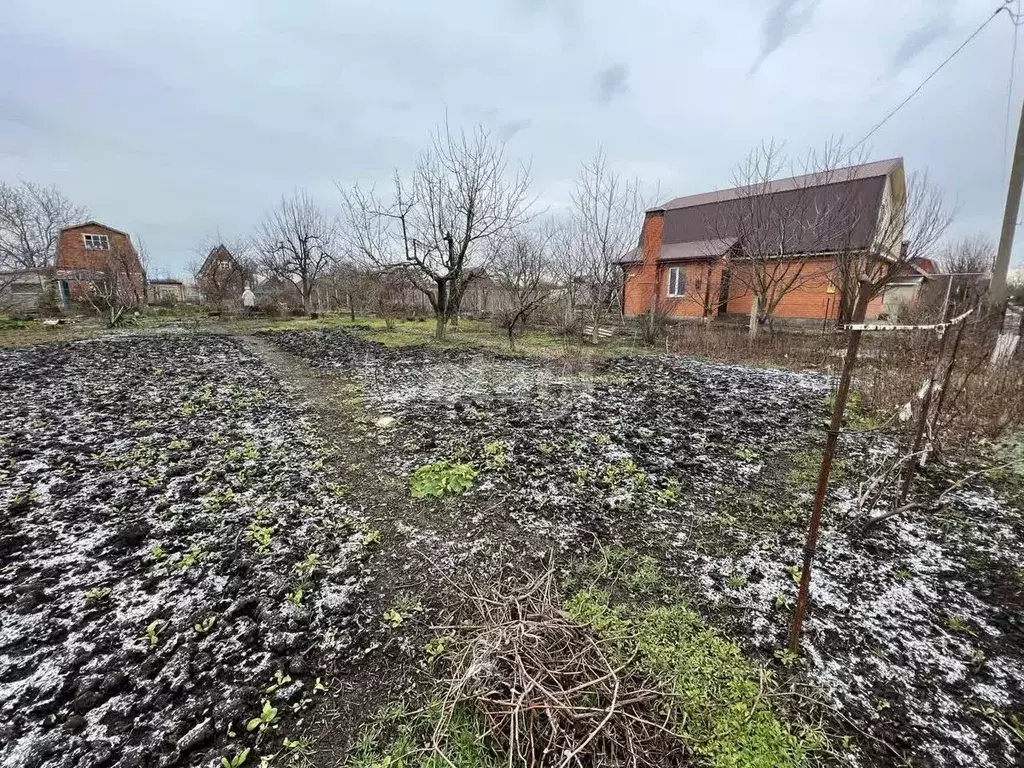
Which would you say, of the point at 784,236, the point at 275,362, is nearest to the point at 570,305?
the point at 784,236

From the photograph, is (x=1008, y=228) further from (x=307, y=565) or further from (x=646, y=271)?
(x=646, y=271)

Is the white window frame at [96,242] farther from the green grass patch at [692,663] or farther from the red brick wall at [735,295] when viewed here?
the green grass patch at [692,663]

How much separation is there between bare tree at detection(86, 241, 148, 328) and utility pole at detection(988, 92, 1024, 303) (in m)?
22.3

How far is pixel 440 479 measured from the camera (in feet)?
11.8

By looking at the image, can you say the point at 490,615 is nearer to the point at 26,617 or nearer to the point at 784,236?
the point at 26,617

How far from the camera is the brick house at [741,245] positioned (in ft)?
38.8

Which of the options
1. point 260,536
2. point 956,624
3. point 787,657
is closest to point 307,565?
point 260,536

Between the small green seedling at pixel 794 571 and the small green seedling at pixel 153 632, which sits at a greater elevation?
the small green seedling at pixel 794 571

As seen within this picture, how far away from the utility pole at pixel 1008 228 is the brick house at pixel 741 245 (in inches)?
184

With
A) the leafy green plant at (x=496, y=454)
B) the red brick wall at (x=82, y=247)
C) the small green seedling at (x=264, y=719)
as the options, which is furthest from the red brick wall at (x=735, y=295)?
the red brick wall at (x=82, y=247)

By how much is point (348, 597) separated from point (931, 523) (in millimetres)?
3884

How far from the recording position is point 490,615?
1900 mm

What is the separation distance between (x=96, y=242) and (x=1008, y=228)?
38.1 meters

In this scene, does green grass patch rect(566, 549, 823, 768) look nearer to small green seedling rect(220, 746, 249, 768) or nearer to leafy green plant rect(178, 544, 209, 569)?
small green seedling rect(220, 746, 249, 768)
